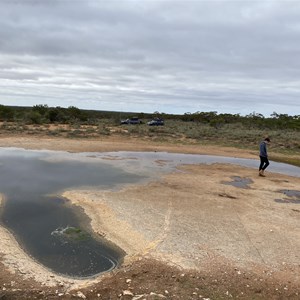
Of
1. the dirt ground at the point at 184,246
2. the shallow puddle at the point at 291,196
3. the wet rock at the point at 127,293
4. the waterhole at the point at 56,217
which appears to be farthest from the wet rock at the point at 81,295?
the shallow puddle at the point at 291,196

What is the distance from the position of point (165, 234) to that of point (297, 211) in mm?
4687

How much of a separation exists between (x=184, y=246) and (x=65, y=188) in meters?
6.10

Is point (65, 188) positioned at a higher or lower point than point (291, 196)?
lower

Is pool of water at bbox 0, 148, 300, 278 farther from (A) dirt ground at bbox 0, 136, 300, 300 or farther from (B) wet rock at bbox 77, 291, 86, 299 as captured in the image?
(B) wet rock at bbox 77, 291, 86, 299

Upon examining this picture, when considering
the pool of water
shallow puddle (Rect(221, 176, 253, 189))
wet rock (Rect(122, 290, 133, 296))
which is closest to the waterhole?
the pool of water

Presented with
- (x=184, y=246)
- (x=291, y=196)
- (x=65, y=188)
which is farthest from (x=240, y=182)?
(x=184, y=246)

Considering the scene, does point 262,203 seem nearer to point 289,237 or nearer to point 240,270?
point 289,237

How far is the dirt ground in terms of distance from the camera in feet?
20.5

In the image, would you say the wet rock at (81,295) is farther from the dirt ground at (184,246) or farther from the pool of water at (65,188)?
the pool of water at (65,188)

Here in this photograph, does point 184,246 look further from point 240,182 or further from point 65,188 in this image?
point 240,182

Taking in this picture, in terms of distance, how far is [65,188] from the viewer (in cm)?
1300

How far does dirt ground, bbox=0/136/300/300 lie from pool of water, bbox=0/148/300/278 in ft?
1.18

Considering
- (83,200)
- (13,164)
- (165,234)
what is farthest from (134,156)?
(165,234)

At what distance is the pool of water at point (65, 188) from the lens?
766 cm
